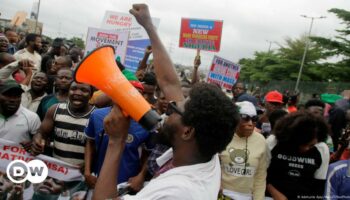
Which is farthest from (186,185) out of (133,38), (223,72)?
(223,72)

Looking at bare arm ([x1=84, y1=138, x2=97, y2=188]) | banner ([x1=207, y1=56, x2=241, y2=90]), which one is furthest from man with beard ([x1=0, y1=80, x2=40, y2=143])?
banner ([x1=207, y1=56, x2=241, y2=90])

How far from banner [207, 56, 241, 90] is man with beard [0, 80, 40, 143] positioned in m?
4.53

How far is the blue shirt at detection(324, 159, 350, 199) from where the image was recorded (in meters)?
2.72

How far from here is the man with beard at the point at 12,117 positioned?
3.28m

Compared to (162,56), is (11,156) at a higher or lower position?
lower

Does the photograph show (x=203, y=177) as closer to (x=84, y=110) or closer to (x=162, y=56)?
(x=162, y=56)

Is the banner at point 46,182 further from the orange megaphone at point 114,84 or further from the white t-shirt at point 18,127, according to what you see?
the orange megaphone at point 114,84

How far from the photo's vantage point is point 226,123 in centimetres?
160

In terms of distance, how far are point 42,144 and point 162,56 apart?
1518mm

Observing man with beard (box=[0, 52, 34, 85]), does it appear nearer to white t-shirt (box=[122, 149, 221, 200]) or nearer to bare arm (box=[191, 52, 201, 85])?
bare arm (box=[191, 52, 201, 85])

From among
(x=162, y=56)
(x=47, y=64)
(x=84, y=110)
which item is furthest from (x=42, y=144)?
(x=47, y=64)

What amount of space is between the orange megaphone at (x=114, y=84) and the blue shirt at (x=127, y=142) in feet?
3.76

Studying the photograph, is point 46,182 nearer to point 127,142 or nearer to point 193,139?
point 127,142

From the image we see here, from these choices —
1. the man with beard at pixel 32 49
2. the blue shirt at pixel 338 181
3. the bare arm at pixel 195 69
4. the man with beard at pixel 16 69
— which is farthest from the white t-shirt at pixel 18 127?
the man with beard at pixel 32 49
